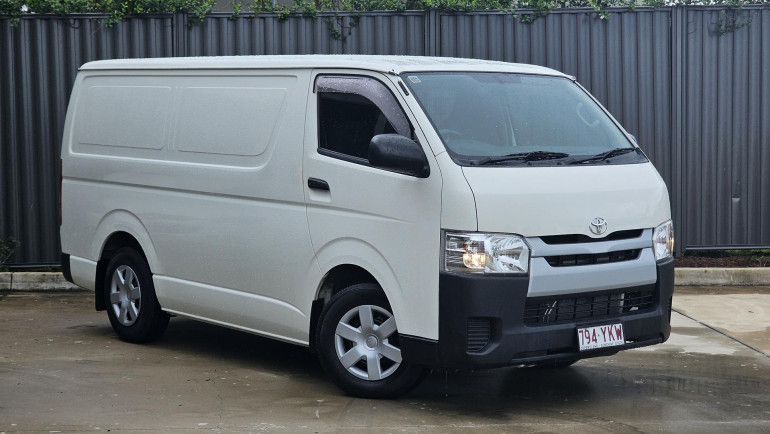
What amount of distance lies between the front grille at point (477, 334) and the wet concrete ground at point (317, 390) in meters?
0.42

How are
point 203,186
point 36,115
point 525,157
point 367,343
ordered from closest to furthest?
point 525,157
point 367,343
point 203,186
point 36,115

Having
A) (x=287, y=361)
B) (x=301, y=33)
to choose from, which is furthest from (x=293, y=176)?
(x=301, y=33)

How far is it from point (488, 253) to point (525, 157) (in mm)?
721

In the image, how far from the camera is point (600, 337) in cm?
673

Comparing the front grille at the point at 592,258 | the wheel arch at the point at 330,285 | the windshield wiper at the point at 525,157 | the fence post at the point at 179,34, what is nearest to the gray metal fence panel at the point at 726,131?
the fence post at the point at 179,34

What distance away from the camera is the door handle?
7160 mm

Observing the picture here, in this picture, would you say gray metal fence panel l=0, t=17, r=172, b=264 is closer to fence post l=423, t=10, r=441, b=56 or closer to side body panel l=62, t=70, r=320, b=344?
side body panel l=62, t=70, r=320, b=344

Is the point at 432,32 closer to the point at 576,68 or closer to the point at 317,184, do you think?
the point at 576,68

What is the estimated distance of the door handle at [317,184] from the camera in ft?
23.5

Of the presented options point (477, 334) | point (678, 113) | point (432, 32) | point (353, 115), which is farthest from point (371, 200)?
point (678, 113)

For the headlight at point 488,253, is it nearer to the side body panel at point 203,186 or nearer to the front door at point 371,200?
the front door at point 371,200

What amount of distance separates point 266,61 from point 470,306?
7.87 ft

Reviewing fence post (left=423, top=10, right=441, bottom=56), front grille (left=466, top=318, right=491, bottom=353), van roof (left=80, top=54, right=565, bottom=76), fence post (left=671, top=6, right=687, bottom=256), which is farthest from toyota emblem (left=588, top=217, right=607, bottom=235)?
fence post (left=671, top=6, right=687, bottom=256)

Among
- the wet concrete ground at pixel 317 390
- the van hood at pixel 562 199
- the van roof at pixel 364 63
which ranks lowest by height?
the wet concrete ground at pixel 317 390
